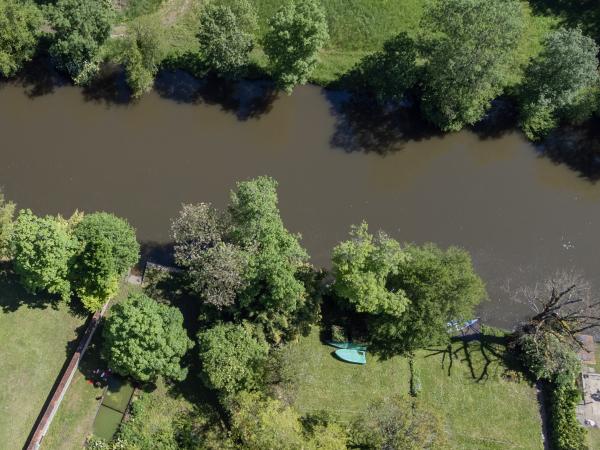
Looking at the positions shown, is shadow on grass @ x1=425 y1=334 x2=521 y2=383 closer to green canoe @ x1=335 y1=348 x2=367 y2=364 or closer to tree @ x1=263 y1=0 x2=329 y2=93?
green canoe @ x1=335 y1=348 x2=367 y2=364

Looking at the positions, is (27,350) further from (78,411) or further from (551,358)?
(551,358)

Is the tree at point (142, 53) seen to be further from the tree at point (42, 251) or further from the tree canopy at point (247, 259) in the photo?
the tree at point (42, 251)

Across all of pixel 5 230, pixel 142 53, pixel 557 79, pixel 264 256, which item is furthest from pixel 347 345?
pixel 142 53

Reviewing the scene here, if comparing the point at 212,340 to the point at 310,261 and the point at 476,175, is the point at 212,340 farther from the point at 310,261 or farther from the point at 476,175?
the point at 476,175

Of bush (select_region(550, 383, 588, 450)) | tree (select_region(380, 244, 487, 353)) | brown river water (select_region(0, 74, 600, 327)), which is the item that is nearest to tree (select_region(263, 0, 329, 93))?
brown river water (select_region(0, 74, 600, 327))

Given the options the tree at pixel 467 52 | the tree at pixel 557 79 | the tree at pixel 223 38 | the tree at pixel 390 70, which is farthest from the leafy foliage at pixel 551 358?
the tree at pixel 223 38
